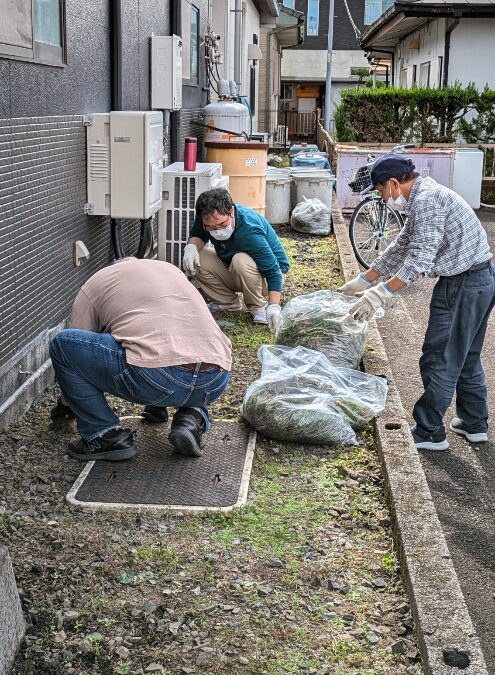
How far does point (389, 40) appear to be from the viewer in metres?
28.8

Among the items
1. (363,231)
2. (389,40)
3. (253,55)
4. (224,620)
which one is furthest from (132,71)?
(389,40)

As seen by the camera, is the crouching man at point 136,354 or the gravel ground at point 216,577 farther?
the crouching man at point 136,354

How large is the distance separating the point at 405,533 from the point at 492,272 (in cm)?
207

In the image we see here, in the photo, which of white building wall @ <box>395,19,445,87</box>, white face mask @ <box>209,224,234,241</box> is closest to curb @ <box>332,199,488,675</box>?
white face mask @ <box>209,224,234,241</box>

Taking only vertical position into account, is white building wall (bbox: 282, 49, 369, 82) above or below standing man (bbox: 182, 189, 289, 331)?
above

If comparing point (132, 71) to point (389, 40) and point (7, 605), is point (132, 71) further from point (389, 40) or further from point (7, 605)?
point (389, 40)

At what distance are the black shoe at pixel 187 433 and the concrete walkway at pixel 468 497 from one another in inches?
49.6

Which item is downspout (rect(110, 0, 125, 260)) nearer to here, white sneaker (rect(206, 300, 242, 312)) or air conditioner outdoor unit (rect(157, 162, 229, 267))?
white sneaker (rect(206, 300, 242, 312))

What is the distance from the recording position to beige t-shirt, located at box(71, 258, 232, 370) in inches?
176

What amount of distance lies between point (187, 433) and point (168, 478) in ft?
0.81

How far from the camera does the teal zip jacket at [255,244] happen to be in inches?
280

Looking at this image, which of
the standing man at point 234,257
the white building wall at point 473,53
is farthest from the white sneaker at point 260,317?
the white building wall at point 473,53

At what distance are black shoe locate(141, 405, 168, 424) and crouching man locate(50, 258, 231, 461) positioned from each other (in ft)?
1.70

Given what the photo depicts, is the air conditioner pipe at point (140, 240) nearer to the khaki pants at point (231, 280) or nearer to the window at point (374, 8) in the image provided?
the khaki pants at point (231, 280)
